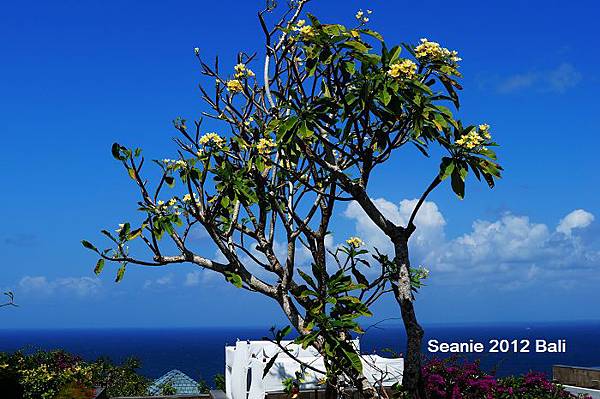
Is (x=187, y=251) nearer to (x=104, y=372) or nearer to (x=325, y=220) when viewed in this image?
(x=325, y=220)

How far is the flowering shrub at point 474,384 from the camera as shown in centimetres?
841

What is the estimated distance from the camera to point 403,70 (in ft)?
17.4

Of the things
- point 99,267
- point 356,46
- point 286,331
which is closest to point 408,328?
point 286,331

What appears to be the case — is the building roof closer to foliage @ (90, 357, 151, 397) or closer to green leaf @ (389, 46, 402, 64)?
foliage @ (90, 357, 151, 397)

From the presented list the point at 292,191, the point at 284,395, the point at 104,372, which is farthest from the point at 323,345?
the point at 104,372

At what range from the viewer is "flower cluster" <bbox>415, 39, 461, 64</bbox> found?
18.9ft


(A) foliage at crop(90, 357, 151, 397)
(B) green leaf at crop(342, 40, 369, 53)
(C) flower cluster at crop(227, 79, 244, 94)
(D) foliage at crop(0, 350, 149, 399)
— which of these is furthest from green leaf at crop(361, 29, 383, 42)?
(A) foliage at crop(90, 357, 151, 397)

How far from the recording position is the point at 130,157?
6469 millimetres

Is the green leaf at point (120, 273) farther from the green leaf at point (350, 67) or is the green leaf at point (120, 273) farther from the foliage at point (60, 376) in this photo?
the foliage at point (60, 376)

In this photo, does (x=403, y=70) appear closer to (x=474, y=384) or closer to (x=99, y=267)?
(x=99, y=267)

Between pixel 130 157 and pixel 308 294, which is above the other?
pixel 130 157

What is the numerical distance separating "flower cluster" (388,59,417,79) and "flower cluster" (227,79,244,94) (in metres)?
2.38

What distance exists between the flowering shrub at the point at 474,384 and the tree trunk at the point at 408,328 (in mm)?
2526

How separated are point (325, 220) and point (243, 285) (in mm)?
1168
